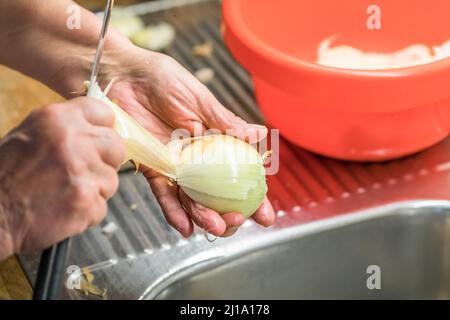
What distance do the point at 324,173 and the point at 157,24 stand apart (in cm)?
55

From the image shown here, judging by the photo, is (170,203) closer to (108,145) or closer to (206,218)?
(206,218)

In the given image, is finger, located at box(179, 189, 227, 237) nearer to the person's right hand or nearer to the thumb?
the thumb

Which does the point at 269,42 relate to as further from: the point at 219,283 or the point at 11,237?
the point at 11,237

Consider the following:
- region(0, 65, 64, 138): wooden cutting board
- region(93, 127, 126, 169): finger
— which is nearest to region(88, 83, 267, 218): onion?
region(93, 127, 126, 169): finger

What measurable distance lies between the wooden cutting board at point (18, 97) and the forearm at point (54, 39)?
0.79 ft

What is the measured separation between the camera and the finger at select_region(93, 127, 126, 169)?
28.5 inches

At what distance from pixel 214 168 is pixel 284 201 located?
0.28 metres


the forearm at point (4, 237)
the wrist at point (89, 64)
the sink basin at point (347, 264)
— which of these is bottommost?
the sink basin at point (347, 264)

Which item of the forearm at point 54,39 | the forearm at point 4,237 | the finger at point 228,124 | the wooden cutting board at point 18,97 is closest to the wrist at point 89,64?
the forearm at point 54,39

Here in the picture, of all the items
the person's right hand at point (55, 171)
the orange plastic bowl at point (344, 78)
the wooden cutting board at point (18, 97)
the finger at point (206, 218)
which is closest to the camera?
the person's right hand at point (55, 171)

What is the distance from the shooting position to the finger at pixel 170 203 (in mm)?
959

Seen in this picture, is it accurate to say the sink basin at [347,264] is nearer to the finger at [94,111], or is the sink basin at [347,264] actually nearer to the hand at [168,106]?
the hand at [168,106]

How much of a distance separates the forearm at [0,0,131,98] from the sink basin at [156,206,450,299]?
1.09 ft
